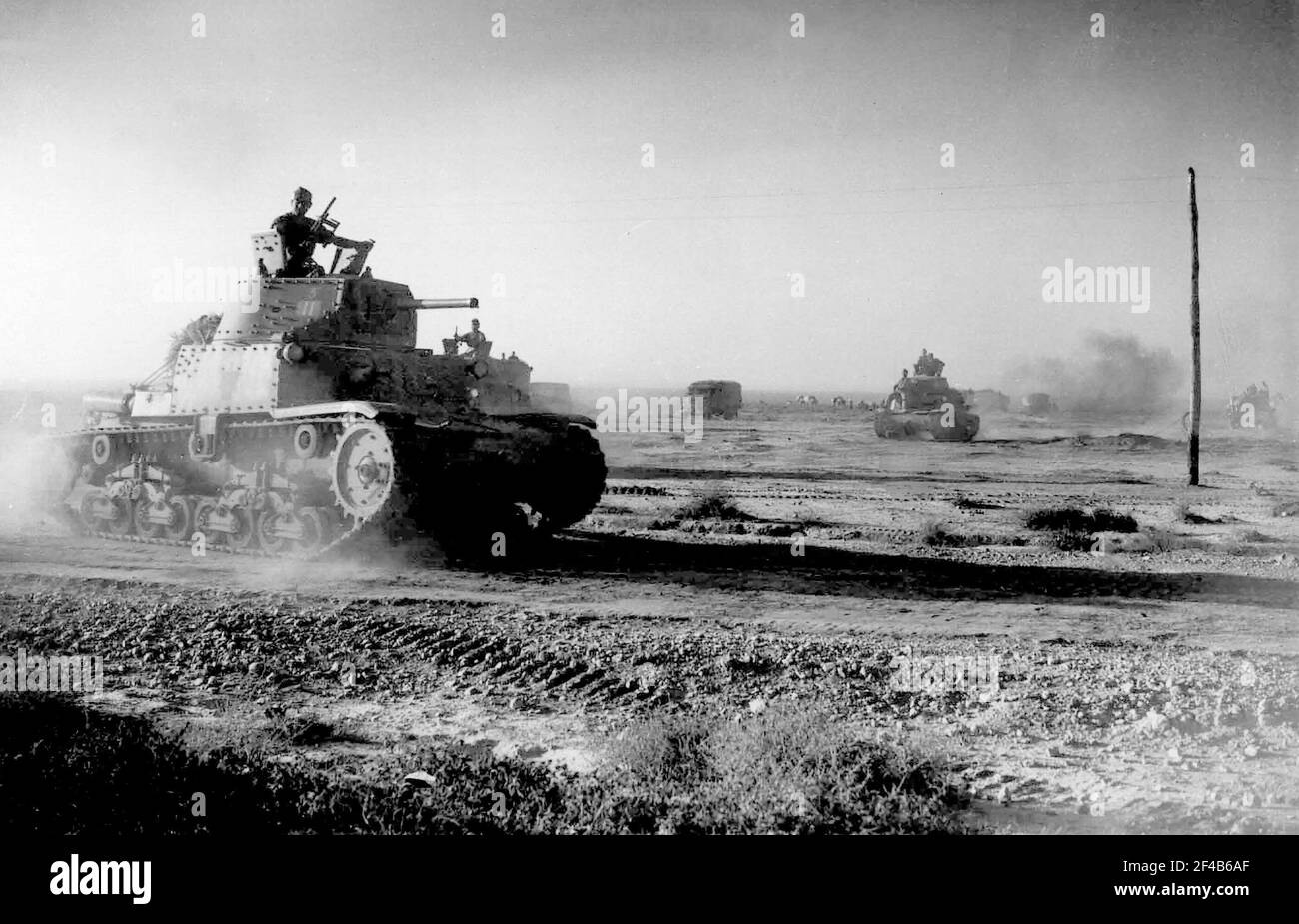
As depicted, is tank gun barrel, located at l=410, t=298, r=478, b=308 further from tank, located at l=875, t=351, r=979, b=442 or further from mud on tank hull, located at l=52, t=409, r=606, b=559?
tank, located at l=875, t=351, r=979, b=442

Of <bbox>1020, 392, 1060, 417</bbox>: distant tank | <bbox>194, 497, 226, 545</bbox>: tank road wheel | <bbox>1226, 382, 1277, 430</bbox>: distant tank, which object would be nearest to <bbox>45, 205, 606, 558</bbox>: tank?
<bbox>194, 497, 226, 545</bbox>: tank road wheel

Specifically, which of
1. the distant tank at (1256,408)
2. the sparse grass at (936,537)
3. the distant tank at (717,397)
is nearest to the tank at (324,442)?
the sparse grass at (936,537)

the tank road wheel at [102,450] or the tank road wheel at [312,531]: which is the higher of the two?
the tank road wheel at [102,450]

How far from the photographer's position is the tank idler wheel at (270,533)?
38.4ft

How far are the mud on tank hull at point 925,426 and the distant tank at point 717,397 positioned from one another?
18667 mm

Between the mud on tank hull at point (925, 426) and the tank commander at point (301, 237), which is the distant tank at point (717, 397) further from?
the tank commander at point (301, 237)

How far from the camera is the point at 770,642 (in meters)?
7.34

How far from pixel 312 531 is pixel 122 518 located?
14.0 feet

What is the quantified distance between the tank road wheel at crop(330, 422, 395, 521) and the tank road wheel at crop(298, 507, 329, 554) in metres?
0.37

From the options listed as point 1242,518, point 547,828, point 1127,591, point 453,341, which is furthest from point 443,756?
point 453,341

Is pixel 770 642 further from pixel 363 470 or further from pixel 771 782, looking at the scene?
pixel 363 470
